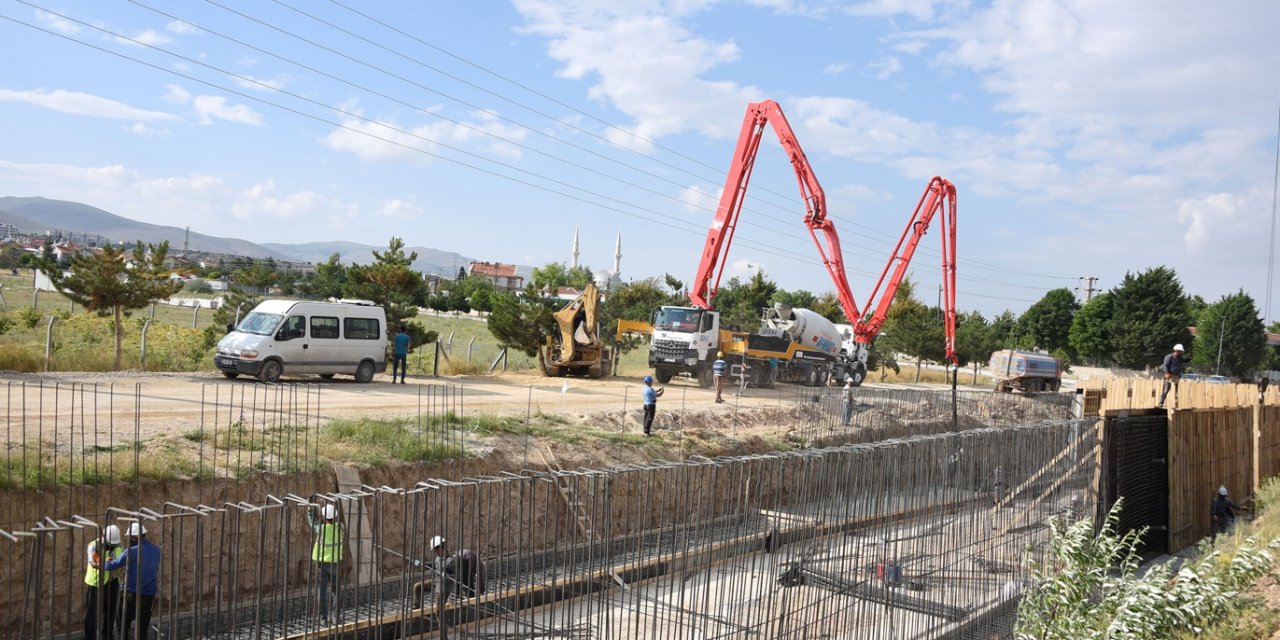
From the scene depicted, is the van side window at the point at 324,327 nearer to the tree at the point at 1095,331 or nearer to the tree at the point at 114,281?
the tree at the point at 114,281

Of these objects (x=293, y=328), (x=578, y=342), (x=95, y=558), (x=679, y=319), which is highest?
(x=679, y=319)

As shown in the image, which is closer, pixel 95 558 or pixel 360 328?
pixel 95 558

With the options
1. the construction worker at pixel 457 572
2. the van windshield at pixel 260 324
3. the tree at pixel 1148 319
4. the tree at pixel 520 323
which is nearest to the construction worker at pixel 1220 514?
the construction worker at pixel 457 572

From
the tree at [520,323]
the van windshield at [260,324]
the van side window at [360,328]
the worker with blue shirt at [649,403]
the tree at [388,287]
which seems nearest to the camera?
the worker with blue shirt at [649,403]

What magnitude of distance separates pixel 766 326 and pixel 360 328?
15.3 meters

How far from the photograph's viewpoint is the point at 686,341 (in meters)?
28.2

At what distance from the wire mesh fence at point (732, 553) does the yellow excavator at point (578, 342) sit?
51.3ft

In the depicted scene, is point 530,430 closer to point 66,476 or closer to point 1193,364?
point 66,476

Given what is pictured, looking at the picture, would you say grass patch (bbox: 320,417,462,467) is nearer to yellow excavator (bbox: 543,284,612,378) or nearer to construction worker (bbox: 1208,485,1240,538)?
construction worker (bbox: 1208,485,1240,538)

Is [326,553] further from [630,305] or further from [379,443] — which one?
[630,305]

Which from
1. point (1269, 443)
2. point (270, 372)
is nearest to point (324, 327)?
point (270, 372)

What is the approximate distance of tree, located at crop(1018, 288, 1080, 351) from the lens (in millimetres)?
71250

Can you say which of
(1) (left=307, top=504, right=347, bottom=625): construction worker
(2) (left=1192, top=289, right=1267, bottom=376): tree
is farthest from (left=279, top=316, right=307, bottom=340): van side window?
(2) (left=1192, top=289, right=1267, bottom=376): tree

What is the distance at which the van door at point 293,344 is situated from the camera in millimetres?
20141
